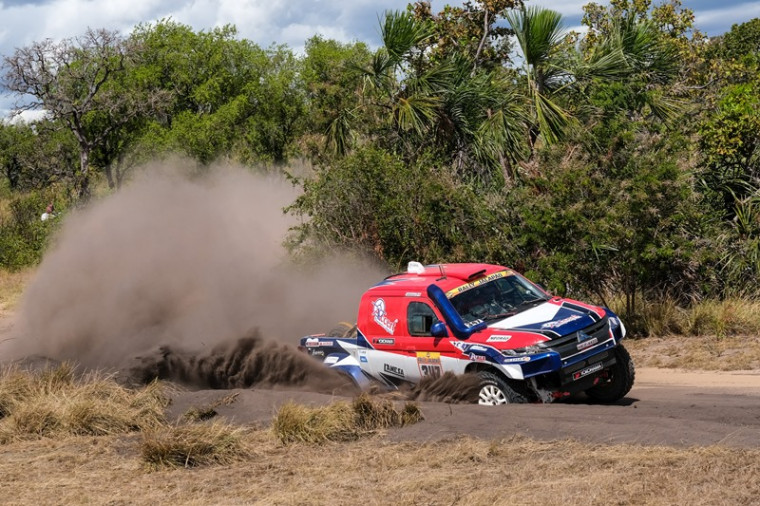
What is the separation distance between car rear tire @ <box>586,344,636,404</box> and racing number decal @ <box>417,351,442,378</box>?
1.97 metres

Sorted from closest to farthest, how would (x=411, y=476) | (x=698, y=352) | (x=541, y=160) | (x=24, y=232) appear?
(x=411, y=476)
(x=698, y=352)
(x=541, y=160)
(x=24, y=232)

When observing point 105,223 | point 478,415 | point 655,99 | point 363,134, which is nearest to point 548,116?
point 655,99

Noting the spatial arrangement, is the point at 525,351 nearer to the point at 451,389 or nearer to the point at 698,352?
the point at 451,389

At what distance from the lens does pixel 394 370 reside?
11945mm

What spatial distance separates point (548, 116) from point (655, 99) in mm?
2582

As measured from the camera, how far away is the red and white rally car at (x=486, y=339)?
1066cm

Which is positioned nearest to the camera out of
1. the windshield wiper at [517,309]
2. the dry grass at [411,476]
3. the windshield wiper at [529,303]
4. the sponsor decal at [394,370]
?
the dry grass at [411,476]

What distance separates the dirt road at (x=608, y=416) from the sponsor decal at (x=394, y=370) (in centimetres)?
85

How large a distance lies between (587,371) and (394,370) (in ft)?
8.20

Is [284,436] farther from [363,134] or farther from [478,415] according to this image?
[363,134]

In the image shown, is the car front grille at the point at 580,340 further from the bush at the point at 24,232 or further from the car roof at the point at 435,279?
the bush at the point at 24,232

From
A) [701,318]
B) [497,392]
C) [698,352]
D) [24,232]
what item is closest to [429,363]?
[497,392]

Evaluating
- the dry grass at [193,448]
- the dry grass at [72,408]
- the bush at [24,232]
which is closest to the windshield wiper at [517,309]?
the dry grass at [193,448]

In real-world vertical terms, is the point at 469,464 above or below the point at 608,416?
below
